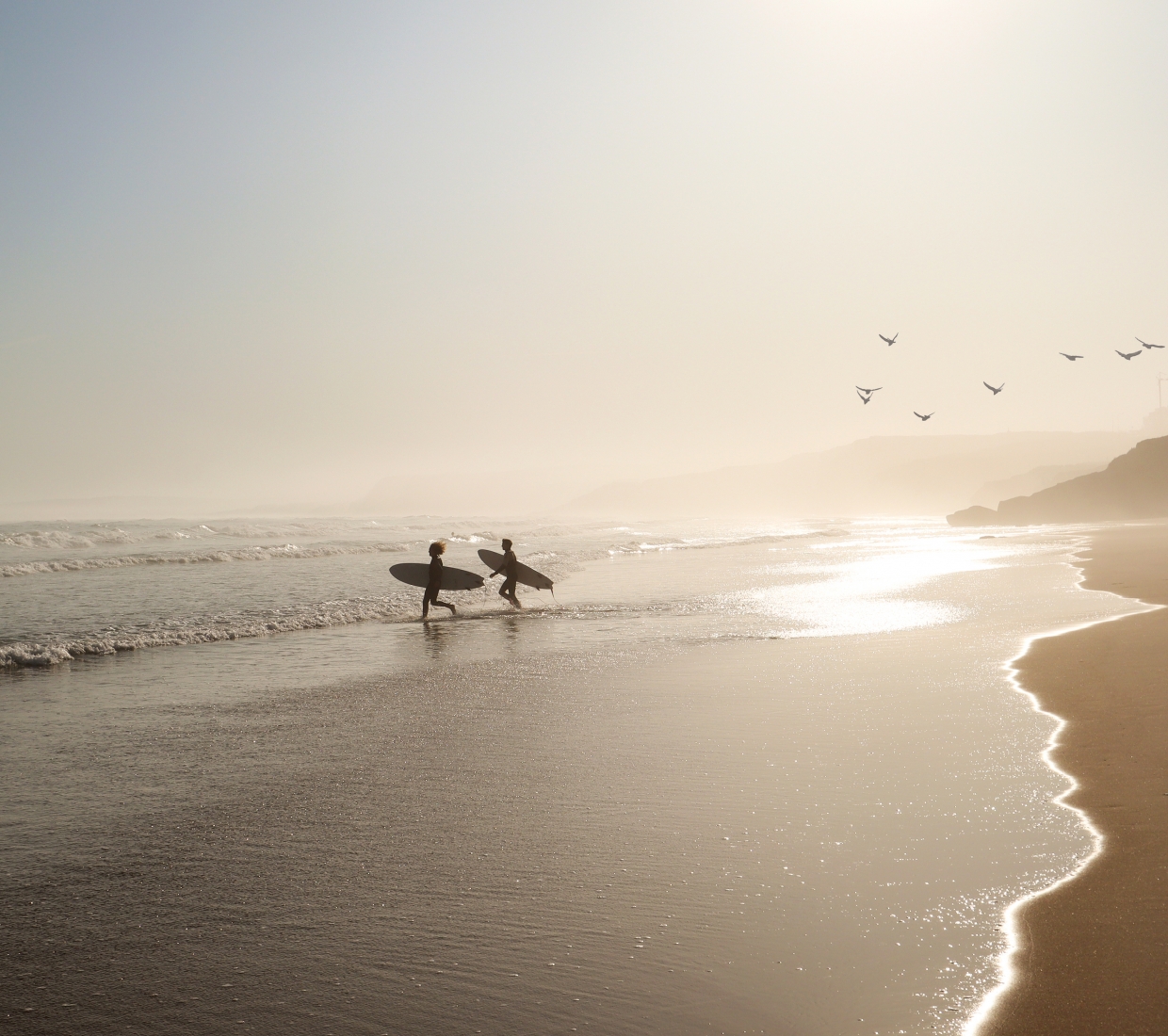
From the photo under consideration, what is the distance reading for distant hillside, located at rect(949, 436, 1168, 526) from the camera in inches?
2391

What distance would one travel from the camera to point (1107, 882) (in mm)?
4168

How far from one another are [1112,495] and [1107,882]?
6963 centimetres

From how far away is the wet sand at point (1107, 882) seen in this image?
3.15 meters

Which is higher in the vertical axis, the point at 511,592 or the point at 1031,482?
the point at 1031,482

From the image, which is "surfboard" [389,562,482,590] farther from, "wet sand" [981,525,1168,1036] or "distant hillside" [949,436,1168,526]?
"distant hillside" [949,436,1168,526]

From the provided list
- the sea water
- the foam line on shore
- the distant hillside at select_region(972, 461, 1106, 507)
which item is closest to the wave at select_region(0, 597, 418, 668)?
the sea water

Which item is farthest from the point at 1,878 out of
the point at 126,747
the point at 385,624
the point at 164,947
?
the point at 385,624

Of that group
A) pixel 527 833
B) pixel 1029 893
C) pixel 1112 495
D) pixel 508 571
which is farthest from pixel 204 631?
pixel 1112 495

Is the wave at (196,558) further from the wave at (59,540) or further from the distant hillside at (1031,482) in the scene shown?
the distant hillside at (1031,482)

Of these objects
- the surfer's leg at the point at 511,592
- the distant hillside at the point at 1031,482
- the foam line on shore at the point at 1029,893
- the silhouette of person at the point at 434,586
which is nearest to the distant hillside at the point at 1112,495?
the surfer's leg at the point at 511,592

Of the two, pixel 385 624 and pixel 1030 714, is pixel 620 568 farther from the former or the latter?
pixel 1030 714

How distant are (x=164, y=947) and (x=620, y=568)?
2505cm

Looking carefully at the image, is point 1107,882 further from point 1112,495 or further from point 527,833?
point 1112,495

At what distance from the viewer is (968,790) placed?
568 centimetres
